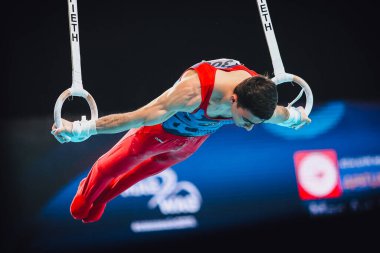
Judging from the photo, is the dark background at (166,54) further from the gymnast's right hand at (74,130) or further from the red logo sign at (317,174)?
the gymnast's right hand at (74,130)

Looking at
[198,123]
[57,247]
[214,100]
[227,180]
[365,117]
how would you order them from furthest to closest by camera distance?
[365,117], [227,180], [57,247], [198,123], [214,100]

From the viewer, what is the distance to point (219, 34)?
5.31 metres

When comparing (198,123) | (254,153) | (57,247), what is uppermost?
(254,153)

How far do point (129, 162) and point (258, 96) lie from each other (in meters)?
0.97

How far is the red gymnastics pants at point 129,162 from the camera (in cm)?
315

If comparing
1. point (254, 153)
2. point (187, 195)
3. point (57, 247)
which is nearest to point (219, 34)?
point (254, 153)

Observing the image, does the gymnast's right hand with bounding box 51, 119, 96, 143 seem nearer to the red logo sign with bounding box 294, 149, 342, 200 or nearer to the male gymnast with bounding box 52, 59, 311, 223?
the male gymnast with bounding box 52, 59, 311, 223

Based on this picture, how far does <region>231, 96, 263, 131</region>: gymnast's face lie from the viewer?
2.64 meters

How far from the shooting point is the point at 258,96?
2594 mm

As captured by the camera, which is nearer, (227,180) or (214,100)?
(214,100)

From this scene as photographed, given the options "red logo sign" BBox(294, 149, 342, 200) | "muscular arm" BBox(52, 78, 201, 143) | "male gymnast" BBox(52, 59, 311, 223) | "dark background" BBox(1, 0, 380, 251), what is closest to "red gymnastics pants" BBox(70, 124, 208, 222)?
"male gymnast" BBox(52, 59, 311, 223)

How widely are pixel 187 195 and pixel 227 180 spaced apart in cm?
43

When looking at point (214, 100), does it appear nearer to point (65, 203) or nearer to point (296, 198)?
point (65, 203)

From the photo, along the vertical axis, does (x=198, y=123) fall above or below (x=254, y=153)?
below
